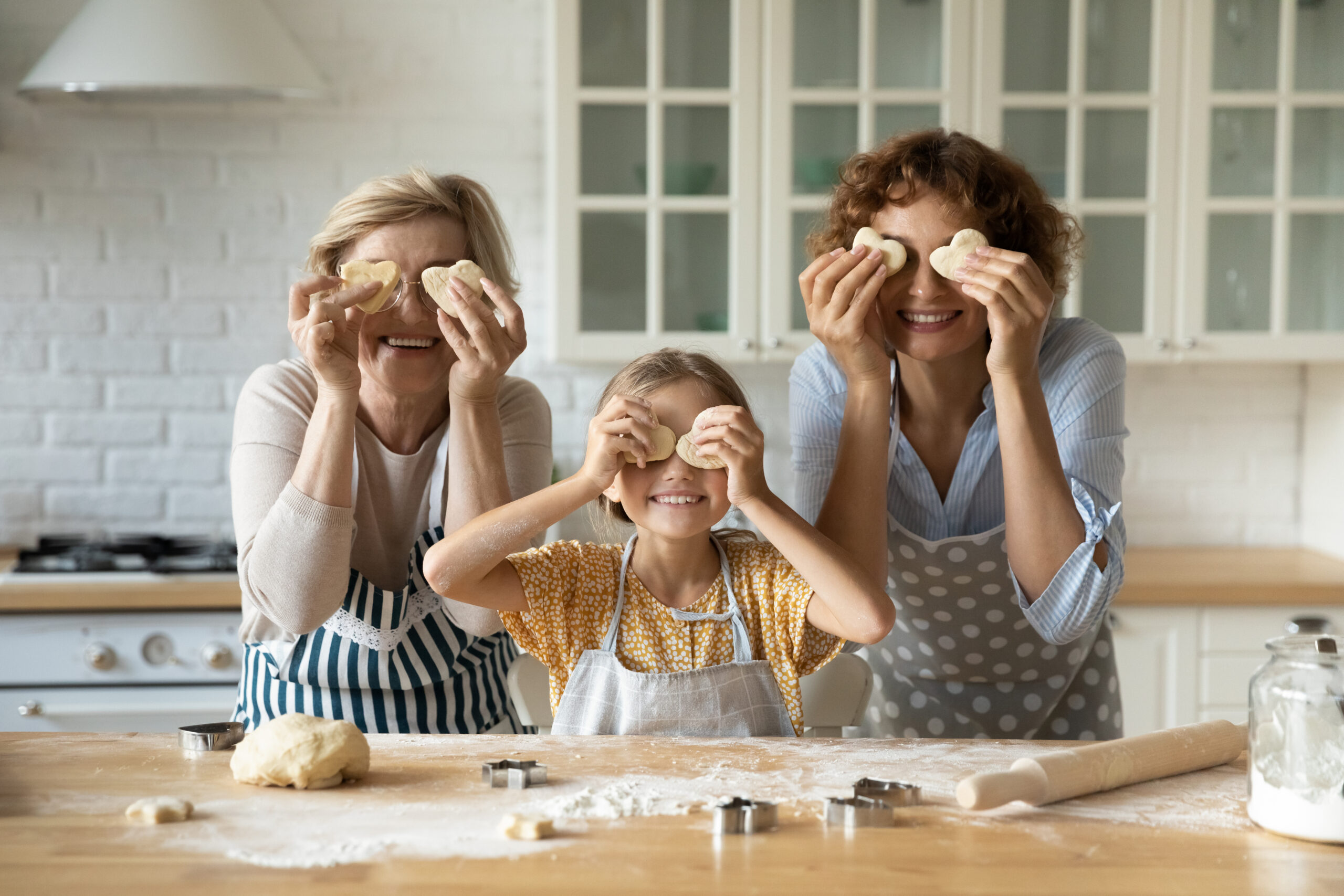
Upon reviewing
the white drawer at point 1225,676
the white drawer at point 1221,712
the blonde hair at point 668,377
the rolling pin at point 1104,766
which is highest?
the blonde hair at point 668,377

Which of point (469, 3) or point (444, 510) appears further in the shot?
point (469, 3)

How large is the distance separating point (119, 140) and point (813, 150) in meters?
1.80

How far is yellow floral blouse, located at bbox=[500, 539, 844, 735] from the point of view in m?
1.44

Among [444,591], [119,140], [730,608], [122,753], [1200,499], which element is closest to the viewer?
[122,753]

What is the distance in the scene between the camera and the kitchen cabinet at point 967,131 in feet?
8.99

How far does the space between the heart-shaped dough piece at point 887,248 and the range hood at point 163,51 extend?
5.07 feet

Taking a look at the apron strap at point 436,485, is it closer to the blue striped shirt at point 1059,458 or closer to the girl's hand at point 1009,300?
the blue striped shirt at point 1059,458

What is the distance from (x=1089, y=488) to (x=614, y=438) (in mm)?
614

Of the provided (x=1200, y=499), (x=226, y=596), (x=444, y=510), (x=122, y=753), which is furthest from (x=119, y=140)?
(x=1200, y=499)

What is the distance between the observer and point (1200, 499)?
3.14 metres

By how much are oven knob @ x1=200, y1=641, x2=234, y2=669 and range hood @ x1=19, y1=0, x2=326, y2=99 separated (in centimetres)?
118

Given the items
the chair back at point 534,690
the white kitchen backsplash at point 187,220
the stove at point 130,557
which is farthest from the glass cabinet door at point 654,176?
the chair back at point 534,690

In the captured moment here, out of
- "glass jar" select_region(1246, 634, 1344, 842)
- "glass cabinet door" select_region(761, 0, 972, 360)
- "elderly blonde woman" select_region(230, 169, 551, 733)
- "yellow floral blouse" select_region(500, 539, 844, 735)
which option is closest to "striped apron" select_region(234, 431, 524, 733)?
"elderly blonde woman" select_region(230, 169, 551, 733)

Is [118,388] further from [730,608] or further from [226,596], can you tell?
[730,608]
